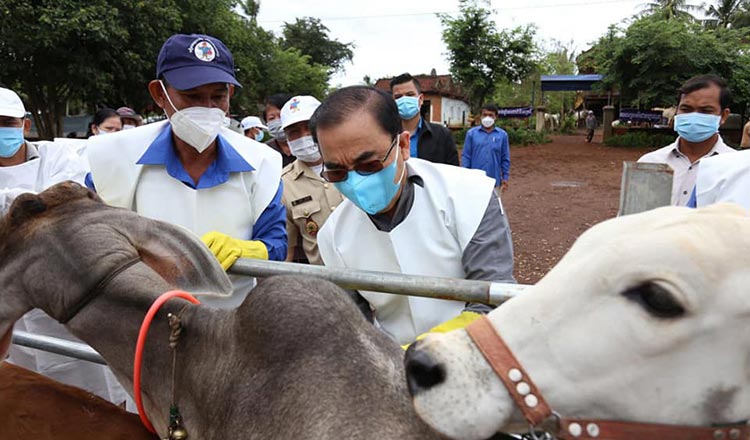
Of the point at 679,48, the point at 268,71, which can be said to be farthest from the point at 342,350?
the point at 268,71

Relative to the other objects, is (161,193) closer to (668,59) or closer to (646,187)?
(646,187)

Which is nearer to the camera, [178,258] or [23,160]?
[178,258]

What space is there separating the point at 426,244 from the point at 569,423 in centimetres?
122

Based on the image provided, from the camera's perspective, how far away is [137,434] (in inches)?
79.3

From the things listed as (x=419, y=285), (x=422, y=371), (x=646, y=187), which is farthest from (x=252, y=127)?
(x=422, y=371)

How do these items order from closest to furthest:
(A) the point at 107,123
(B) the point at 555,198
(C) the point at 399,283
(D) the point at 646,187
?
(D) the point at 646,187 → (C) the point at 399,283 → (A) the point at 107,123 → (B) the point at 555,198

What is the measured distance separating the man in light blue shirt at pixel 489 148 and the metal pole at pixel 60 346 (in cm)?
756

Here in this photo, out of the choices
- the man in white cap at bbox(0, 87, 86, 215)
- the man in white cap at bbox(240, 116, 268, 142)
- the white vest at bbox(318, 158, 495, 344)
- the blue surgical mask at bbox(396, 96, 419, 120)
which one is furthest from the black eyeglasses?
the man in white cap at bbox(240, 116, 268, 142)

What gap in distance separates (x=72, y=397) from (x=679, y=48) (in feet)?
85.0

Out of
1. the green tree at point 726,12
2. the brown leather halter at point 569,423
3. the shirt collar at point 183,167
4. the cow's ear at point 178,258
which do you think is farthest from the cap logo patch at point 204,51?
the green tree at point 726,12

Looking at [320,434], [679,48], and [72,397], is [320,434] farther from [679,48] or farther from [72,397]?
[679,48]

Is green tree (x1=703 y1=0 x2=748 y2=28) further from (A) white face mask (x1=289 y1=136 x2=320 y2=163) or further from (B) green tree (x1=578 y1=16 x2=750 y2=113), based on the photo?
(A) white face mask (x1=289 y1=136 x2=320 y2=163)

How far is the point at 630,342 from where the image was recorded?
114 centimetres

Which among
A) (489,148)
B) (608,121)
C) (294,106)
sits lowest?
(608,121)
